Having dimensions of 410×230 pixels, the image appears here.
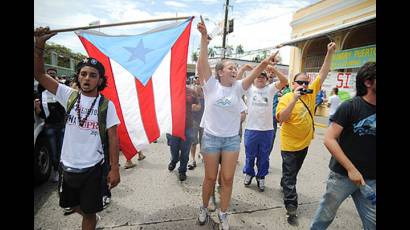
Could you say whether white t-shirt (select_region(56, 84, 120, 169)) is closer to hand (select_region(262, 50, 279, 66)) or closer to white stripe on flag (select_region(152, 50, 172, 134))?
white stripe on flag (select_region(152, 50, 172, 134))

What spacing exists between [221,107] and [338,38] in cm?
1293

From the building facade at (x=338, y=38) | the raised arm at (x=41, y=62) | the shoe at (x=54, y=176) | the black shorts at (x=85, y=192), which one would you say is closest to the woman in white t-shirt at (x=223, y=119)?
the black shorts at (x=85, y=192)

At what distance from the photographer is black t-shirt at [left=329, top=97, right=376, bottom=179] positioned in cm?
191

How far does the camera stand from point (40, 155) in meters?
3.90

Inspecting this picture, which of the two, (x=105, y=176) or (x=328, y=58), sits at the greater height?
(x=328, y=58)

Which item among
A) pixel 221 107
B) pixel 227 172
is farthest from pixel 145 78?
pixel 227 172

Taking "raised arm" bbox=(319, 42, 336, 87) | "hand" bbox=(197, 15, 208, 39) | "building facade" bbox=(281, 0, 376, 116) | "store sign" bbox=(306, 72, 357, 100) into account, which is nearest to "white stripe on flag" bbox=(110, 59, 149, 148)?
"hand" bbox=(197, 15, 208, 39)

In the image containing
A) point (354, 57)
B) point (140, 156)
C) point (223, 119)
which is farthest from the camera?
point (354, 57)

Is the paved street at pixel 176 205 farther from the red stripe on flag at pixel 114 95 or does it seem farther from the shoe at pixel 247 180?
the red stripe on flag at pixel 114 95

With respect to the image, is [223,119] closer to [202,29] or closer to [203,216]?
[202,29]

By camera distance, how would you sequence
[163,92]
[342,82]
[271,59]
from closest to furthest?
[271,59] → [163,92] → [342,82]

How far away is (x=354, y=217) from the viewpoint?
3.24 meters
